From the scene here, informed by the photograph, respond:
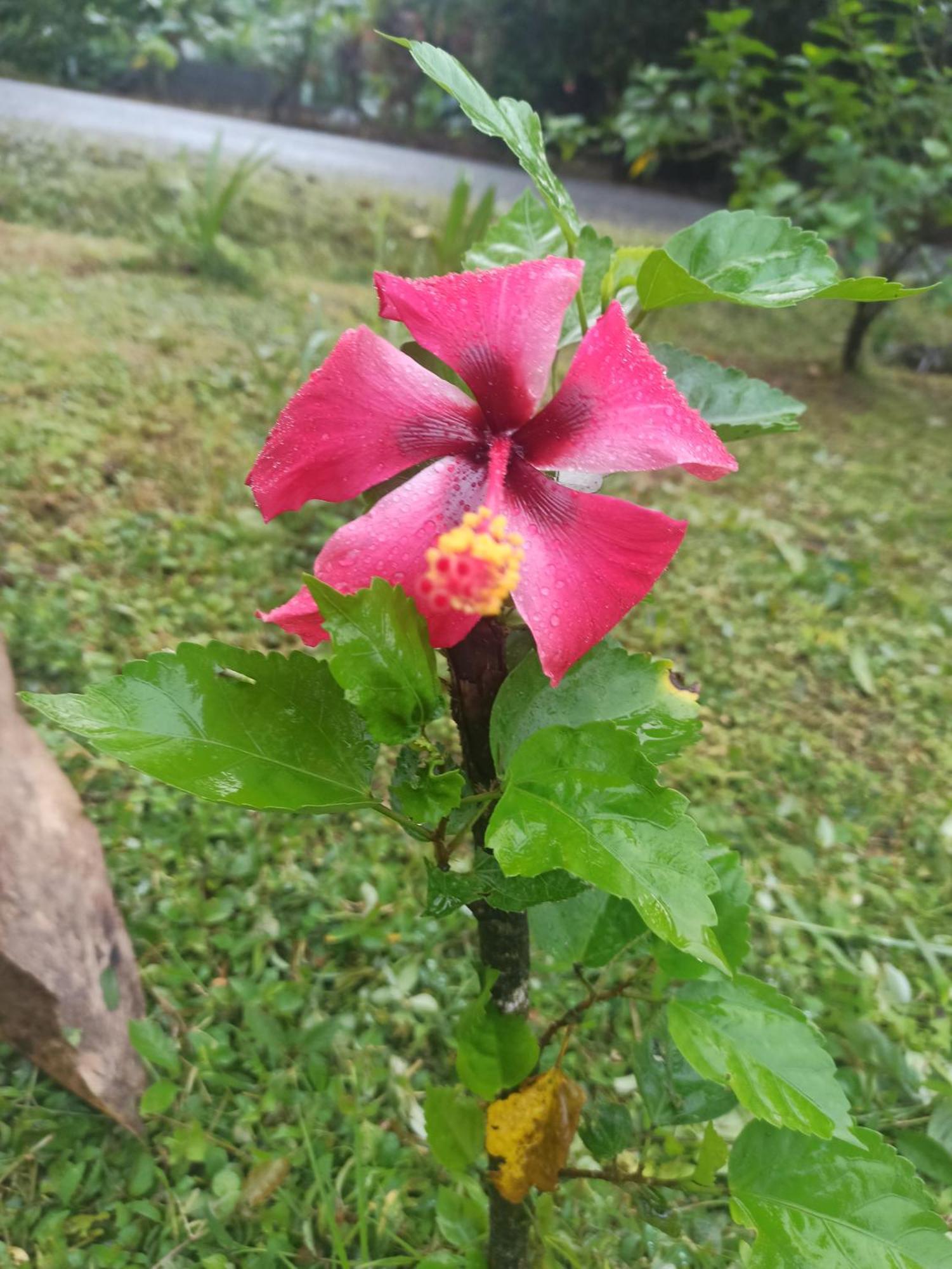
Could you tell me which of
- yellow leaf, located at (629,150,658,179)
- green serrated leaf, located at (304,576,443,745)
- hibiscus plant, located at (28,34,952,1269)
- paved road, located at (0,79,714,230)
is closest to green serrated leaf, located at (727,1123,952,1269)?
hibiscus plant, located at (28,34,952,1269)

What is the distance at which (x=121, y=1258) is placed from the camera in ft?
2.21

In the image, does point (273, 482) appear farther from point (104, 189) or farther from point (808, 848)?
point (104, 189)

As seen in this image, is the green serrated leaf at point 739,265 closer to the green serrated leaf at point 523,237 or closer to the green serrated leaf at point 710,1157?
the green serrated leaf at point 523,237

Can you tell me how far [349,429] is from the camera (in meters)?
0.35

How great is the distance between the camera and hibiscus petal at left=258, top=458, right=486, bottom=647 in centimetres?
34

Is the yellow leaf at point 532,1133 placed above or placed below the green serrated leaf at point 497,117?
below

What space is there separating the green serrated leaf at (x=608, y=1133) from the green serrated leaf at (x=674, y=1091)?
0.02 metres

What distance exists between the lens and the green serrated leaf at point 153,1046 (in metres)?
0.77

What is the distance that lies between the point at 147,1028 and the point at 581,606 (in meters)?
0.67

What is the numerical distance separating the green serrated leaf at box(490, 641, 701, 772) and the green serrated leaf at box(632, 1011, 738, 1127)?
259 mm

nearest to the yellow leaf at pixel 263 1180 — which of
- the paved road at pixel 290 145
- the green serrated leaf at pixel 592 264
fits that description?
the green serrated leaf at pixel 592 264

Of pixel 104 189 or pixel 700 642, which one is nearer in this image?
pixel 700 642

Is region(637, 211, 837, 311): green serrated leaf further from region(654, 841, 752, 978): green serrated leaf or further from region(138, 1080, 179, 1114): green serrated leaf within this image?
region(138, 1080, 179, 1114): green serrated leaf

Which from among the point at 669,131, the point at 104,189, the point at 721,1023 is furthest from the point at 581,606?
the point at 669,131
